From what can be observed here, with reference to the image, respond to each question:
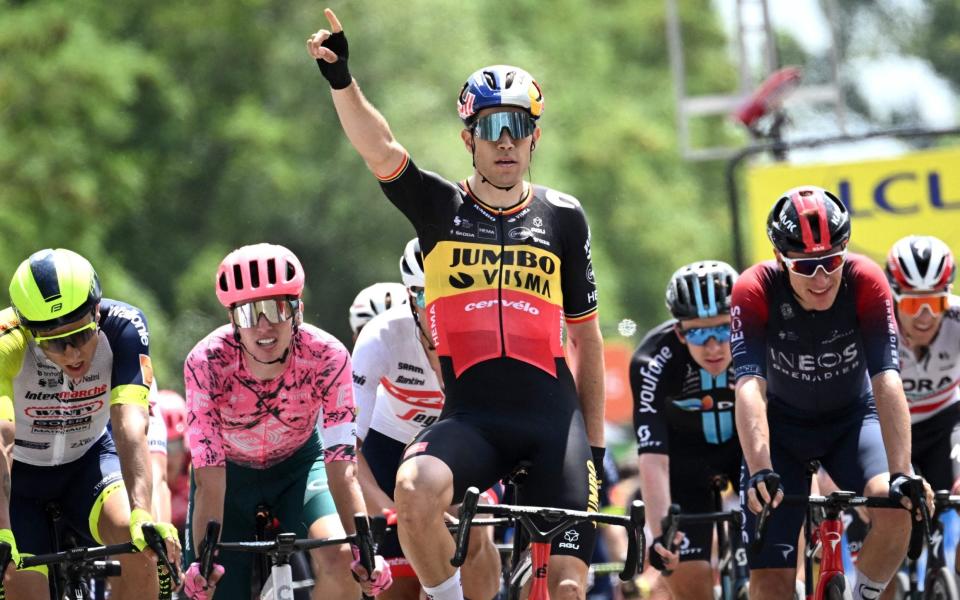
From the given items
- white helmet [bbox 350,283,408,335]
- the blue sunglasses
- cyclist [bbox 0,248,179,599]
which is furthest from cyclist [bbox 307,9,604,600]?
white helmet [bbox 350,283,408,335]

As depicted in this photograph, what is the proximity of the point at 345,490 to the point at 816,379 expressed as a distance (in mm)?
2419

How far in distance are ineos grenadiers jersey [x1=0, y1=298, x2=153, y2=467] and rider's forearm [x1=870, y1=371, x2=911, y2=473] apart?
3.32m

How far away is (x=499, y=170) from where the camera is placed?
6922 millimetres

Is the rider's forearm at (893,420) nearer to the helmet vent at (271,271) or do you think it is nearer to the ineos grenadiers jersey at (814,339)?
the ineos grenadiers jersey at (814,339)

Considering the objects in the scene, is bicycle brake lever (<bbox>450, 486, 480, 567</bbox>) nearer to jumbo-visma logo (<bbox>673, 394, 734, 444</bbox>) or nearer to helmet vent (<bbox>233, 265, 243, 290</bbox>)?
helmet vent (<bbox>233, 265, 243, 290</bbox>)

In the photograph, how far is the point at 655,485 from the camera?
9.14 m

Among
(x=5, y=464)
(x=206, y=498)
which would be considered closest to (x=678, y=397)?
(x=206, y=498)

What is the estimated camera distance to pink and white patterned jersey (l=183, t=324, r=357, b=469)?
778 centimetres

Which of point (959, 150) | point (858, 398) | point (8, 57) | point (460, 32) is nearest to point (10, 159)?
point (8, 57)

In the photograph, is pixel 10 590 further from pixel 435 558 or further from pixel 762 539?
pixel 762 539

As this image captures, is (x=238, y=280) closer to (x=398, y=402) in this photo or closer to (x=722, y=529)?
(x=398, y=402)

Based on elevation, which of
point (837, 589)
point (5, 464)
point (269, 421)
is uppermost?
point (269, 421)

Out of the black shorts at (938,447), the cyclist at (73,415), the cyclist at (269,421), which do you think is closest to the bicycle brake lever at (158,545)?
the cyclist at (73,415)

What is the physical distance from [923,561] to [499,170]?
624 centimetres
